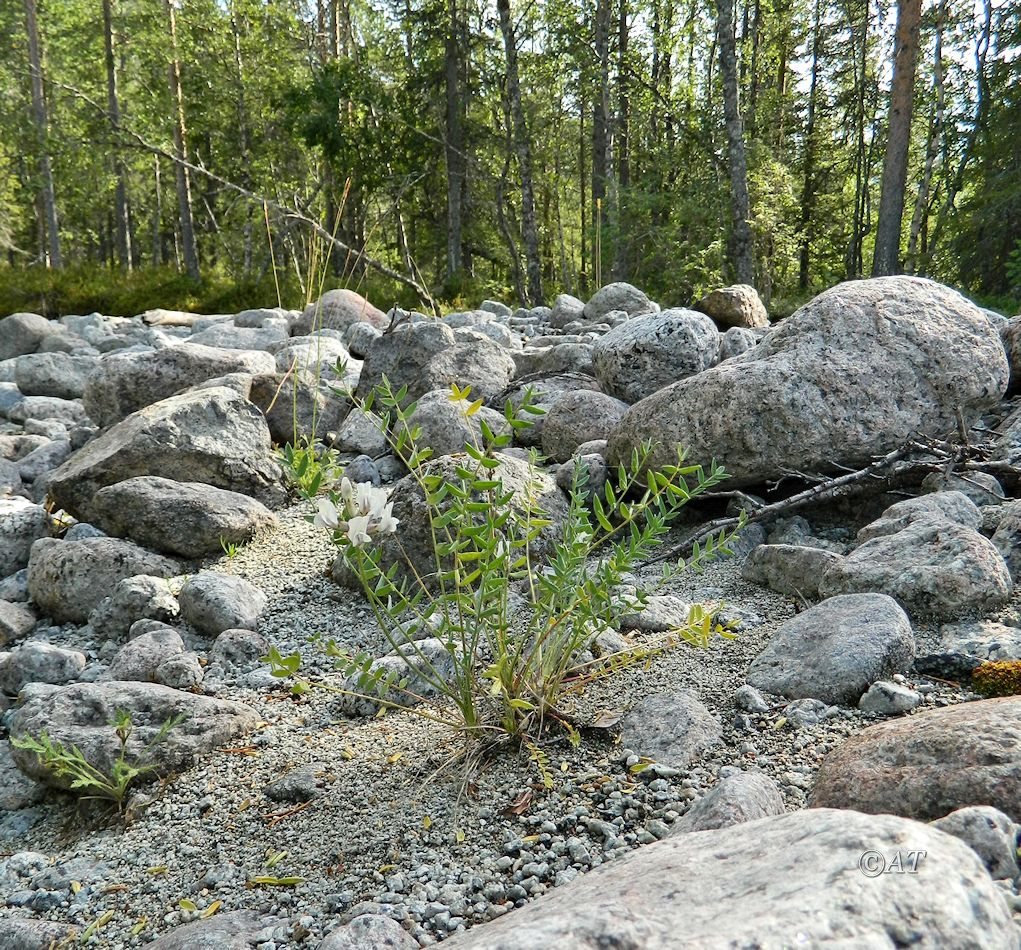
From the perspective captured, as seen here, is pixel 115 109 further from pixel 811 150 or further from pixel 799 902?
pixel 799 902

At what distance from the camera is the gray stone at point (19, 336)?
11.1 meters

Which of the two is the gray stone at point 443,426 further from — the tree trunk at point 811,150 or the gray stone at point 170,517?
the tree trunk at point 811,150

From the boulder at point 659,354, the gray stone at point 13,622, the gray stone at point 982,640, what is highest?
the boulder at point 659,354

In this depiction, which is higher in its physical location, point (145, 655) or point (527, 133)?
point (527, 133)

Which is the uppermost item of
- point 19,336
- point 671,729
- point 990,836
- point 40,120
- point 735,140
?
point 40,120

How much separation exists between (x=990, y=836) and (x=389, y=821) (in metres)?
1.31

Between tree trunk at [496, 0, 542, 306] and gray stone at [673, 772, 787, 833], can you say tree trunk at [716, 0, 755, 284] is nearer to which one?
tree trunk at [496, 0, 542, 306]

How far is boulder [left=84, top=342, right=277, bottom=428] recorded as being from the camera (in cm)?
565

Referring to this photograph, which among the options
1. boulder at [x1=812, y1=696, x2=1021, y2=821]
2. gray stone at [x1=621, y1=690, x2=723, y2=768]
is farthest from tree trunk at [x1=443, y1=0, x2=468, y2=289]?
boulder at [x1=812, y1=696, x2=1021, y2=821]

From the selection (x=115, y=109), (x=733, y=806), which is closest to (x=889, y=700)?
(x=733, y=806)

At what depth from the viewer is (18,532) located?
14.5 feet

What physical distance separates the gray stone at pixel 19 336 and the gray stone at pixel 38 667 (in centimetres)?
932

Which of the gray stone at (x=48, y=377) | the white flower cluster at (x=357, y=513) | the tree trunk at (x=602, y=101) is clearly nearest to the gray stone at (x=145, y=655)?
the white flower cluster at (x=357, y=513)

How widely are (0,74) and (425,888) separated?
25.6 m
